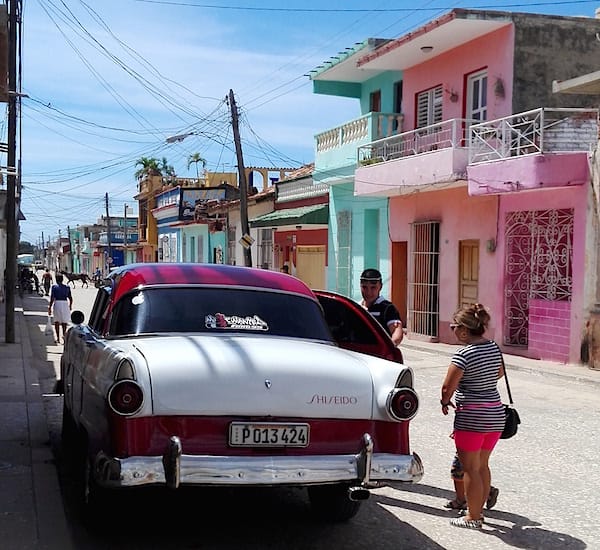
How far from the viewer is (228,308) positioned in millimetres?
5660

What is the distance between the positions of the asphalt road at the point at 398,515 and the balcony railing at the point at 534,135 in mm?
8872

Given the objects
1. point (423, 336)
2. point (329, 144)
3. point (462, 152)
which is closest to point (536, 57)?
point (462, 152)

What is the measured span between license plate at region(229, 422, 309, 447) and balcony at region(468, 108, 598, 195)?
39.3 ft

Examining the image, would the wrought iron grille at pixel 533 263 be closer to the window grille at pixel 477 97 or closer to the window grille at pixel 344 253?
the window grille at pixel 477 97

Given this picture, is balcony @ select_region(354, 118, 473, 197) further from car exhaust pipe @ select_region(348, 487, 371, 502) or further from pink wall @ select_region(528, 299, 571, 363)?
car exhaust pipe @ select_region(348, 487, 371, 502)

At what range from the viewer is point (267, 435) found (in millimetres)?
4625

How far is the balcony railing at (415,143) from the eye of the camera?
64.6 ft

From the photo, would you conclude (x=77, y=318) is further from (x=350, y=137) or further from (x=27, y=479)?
(x=350, y=137)

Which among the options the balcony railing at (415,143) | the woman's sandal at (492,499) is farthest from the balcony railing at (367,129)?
the woman's sandal at (492,499)

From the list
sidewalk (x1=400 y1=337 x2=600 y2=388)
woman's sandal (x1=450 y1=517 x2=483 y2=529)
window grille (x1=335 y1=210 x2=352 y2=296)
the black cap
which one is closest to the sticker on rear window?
the black cap

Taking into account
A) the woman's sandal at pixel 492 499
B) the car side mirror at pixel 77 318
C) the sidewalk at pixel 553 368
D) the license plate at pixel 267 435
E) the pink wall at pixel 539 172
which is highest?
the pink wall at pixel 539 172

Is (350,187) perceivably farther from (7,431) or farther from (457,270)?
(7,431)

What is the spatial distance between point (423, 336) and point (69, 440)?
14.9m

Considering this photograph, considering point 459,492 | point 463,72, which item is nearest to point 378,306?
point 459,492
